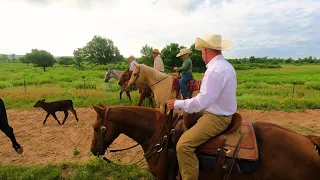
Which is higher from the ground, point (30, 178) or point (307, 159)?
point (307, 159)

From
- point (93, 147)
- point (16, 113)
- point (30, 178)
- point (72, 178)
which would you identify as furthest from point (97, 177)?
point (16, 113)

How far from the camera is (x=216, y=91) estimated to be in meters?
2.66

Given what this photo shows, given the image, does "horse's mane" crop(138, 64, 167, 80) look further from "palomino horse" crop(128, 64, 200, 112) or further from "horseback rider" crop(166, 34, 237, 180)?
"horseback rider" crop(166, 34, 237, 180)

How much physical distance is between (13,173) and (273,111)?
10.2 m

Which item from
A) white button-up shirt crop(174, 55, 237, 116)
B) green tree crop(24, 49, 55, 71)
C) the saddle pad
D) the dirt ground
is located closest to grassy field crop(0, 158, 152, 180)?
the dirt ground

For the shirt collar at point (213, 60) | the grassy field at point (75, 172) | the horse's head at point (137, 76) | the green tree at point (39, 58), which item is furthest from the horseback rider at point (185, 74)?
the green tree at point (39, 58)

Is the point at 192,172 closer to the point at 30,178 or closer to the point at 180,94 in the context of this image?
the point at 30,178

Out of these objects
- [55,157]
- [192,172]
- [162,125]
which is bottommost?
[55,157]

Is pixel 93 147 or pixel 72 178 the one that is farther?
pixel 72 178

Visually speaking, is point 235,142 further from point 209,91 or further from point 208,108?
point 209,91

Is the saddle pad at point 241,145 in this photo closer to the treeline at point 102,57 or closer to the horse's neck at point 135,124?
the horse's neck at point 135,124

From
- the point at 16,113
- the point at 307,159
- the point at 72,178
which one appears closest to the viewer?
the point at 307,159

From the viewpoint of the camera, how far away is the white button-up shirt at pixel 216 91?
2660 millimetres

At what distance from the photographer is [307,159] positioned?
2828mm
